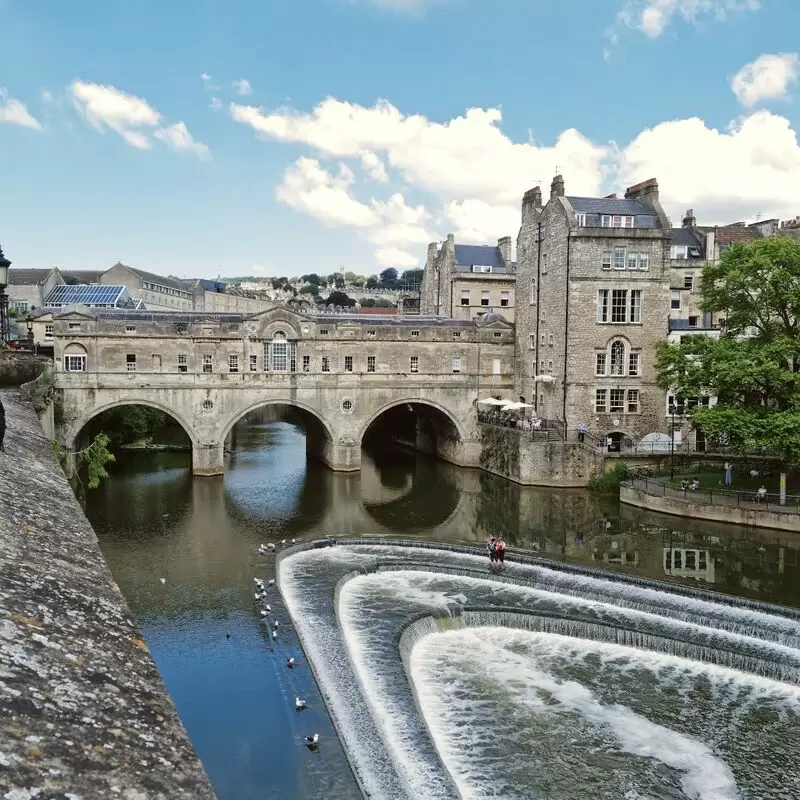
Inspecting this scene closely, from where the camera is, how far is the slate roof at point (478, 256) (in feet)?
211

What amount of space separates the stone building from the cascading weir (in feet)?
69.3

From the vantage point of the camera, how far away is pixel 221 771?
1439cm

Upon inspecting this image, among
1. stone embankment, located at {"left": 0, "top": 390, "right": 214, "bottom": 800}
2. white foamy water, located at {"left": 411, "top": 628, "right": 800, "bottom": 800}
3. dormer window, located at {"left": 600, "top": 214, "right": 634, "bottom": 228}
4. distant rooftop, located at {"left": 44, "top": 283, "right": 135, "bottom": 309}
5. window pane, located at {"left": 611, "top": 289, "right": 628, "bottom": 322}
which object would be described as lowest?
white foamy water, located at {"left": 411, "top": 628, "right": 800, "bottom": 800}

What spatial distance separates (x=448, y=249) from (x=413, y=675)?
49.7m

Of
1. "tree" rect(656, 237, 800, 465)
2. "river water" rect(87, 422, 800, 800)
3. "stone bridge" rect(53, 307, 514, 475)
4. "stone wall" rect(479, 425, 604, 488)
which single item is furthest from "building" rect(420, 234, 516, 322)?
"tree" rect(656, 237, 800, 465)

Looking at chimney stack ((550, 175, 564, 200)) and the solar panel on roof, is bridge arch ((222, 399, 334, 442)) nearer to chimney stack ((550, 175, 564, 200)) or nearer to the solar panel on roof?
chimney stack ((550, 175, 564, 200))

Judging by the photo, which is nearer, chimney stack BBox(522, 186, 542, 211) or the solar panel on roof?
chimney stack BBox(522, 186, 542, 211)

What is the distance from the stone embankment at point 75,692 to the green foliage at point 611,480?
35788 mm

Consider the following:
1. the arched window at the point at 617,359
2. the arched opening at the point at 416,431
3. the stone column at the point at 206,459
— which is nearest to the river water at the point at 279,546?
the stone column at the point at 206,459

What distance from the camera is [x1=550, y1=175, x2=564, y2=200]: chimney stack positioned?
152 ft

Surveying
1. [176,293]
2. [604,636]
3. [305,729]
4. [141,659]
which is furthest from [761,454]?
[176,293]

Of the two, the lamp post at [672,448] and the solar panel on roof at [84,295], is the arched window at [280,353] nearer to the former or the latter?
the lamp post at [672,448]

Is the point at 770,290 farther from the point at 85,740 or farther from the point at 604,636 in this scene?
the point at 85,740

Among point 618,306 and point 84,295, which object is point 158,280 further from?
point 618,306
